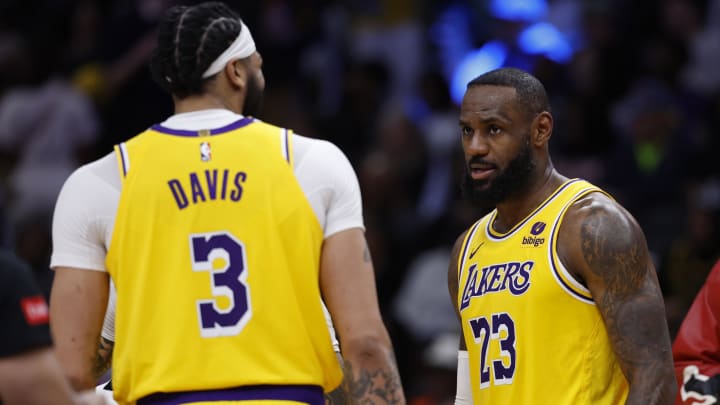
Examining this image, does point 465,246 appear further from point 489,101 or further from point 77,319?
point 77,319

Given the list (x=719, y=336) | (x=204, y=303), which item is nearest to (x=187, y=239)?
(x=204, y=303)

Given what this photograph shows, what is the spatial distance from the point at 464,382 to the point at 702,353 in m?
0.93

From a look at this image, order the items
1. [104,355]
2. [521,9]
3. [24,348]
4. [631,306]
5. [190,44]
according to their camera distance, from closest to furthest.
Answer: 1. [24,348]
2. [190,44]
3. [631,306]
4. [104,355]
5. [521,9]

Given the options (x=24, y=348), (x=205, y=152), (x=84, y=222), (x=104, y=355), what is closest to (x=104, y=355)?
(x=104, y=355)

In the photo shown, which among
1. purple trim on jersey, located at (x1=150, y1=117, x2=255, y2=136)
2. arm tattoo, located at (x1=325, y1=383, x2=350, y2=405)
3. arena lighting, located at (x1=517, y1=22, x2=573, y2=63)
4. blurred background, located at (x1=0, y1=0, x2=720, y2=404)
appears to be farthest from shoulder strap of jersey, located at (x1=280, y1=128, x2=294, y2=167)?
arena lighting, located at (x1=517, y1=22, x2=573, y2=63)

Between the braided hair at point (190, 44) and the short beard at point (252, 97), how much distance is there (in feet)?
0.51

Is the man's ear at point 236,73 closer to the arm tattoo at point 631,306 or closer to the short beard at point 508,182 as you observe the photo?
the short beard at point 508,182

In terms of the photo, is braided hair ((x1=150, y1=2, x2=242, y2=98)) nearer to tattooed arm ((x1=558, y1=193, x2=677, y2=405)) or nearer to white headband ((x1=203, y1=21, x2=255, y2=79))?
white headband ((x1=203, y1=21, x2=255, y2=79))

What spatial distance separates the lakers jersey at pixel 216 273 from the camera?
3.91 m

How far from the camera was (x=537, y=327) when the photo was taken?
15.2ft

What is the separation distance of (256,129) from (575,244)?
1.26m

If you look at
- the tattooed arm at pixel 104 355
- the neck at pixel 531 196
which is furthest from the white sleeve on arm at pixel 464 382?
the tattooed arm at pixel 104 355

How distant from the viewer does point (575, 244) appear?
4.59 metres

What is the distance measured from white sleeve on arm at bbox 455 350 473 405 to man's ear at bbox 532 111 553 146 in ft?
2.82
